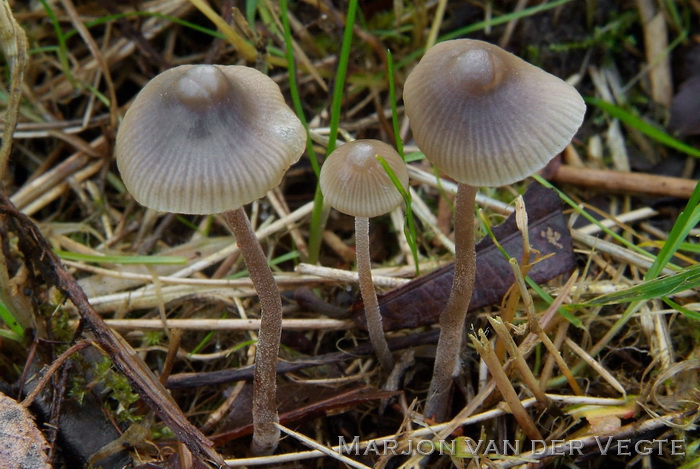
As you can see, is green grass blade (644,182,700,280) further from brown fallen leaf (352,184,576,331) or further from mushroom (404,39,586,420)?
mushroom (404,39,586,420)

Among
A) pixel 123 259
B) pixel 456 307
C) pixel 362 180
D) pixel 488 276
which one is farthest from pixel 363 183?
pixel 123 259

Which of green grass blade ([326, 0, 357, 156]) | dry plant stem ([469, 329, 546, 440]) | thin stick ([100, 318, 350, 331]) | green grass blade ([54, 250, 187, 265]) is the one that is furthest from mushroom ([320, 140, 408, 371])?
green grass blade ([54, 250, 187, 265])

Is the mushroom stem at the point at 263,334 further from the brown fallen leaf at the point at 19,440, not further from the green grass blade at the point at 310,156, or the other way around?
the brown fallen leaf at the point at 19,440

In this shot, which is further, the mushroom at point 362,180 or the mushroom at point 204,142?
the mushroom at point 362,180

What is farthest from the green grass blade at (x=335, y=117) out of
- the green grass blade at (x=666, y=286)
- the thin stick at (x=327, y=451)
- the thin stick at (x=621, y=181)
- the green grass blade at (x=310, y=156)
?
the thin stick at (x=621, y=181)

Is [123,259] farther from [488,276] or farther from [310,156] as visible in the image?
[488,276]

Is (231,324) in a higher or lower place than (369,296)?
lower
